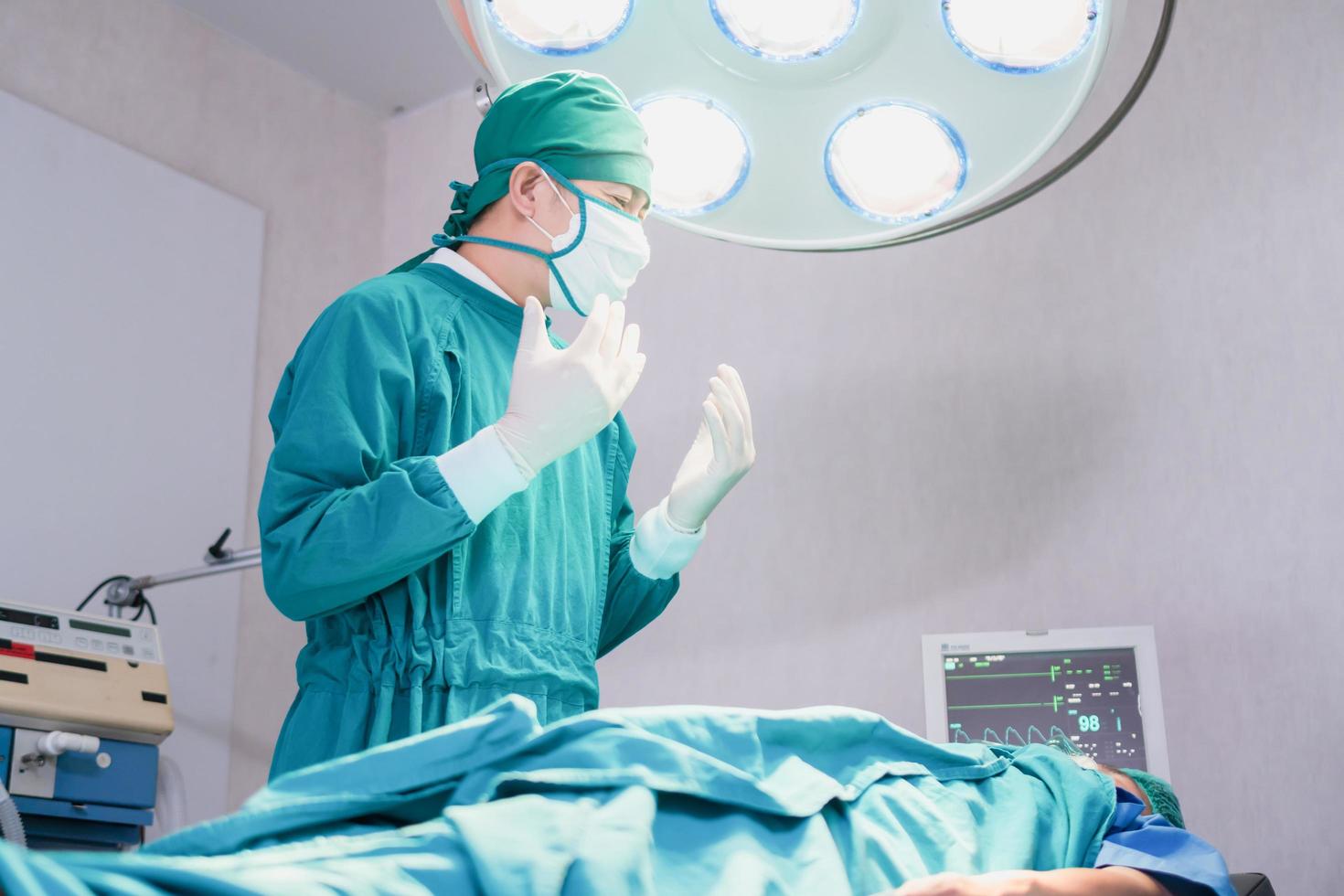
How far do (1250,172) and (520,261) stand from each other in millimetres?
1509

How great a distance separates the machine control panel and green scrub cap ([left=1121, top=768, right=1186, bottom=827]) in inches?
68.4

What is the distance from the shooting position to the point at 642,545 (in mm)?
Answer: 1843

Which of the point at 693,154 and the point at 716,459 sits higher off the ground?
the point at 693,154

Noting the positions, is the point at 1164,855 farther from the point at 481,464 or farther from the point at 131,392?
the point at 131,392

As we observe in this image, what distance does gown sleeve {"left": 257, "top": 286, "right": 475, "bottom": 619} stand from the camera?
4.58 ft

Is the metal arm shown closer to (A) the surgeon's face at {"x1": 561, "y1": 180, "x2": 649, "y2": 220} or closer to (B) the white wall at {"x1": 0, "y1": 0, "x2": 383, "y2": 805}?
(B) the white wall at {"x1": 0, "y1": 0, "x2": 383, "y2": 805}

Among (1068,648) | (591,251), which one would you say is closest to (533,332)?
(591,251)

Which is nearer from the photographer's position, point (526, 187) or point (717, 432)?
point (526, 187)

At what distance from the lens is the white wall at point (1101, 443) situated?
7.64 feet

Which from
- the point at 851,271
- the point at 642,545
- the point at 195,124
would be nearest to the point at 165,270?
the point at 195,124

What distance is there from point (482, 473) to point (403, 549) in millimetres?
114

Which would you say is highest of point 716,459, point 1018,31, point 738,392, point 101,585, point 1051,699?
point 1018,31

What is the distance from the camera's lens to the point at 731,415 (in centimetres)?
189

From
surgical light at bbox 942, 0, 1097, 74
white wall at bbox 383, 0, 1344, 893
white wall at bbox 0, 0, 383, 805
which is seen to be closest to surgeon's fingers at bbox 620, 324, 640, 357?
surgical light at bbox 942, 0, 1097, 74
